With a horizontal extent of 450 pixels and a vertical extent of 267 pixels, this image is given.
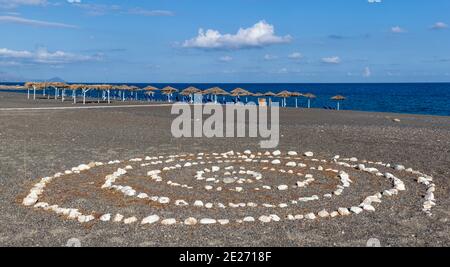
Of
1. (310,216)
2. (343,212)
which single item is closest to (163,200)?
(310,216)

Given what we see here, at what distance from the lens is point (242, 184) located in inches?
427

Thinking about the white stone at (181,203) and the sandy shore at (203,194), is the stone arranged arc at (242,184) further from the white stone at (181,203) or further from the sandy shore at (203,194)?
the sandy shore at (203,194)

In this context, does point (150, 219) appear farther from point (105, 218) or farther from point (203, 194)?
point (203, 194)

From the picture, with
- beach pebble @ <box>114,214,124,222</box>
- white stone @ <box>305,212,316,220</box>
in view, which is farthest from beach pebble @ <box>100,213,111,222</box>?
white stone @ <box>305,212,316,220</box>

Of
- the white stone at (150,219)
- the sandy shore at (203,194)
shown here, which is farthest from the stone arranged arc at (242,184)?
the sandy shore at (203,194)

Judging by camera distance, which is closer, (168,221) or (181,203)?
(168,221)

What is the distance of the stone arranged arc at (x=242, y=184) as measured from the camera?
812 centimetres

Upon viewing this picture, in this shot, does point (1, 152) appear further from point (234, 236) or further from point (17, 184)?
point (234, 236)

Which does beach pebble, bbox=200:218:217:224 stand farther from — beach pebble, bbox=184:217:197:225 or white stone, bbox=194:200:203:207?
white stone, bbox=194:200:203:207

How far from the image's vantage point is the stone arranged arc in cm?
812

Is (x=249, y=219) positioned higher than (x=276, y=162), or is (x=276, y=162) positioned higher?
(x=276, y=162)

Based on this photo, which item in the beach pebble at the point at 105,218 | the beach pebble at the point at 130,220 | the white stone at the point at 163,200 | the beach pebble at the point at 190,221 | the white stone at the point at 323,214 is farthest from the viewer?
the white stone at the point at 163,200

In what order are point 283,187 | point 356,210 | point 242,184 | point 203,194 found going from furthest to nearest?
1. point 242,184
2. point 283,187
3. point 203,194
4. point 356,210
